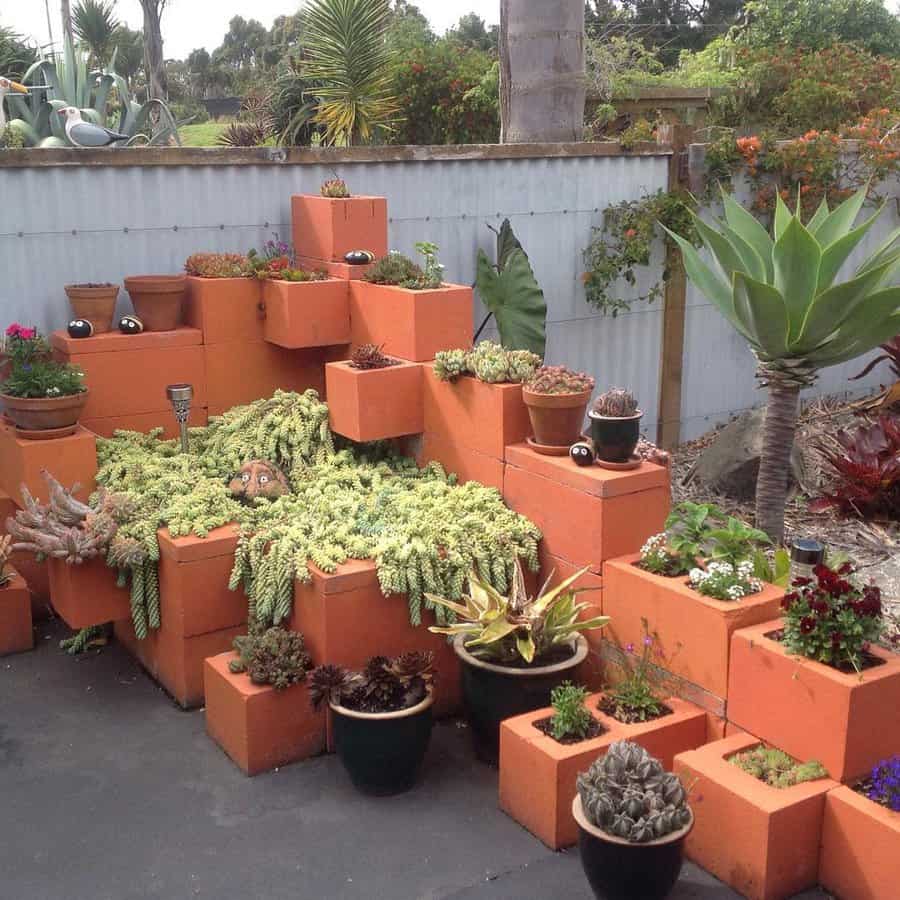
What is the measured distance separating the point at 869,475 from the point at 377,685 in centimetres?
422

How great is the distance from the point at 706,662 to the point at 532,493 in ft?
4.38

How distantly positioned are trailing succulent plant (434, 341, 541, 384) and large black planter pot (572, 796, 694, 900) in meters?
2.50

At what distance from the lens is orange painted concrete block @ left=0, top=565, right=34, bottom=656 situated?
20.5ft

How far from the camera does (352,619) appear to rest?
527 centimetres

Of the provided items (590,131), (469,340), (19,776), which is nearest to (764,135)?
(590,131)

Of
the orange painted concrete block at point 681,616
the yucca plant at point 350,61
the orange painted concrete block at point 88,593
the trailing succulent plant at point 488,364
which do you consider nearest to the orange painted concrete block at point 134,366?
the orange painted concrete block at point 88,593

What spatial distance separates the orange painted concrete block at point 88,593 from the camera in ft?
18.8

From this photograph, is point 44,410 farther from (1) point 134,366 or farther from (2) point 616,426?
(2) point 616,426

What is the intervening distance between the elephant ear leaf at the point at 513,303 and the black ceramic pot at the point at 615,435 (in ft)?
9.70

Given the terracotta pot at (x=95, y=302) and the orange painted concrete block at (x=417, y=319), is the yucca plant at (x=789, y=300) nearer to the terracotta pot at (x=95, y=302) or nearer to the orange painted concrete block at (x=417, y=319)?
the orange painted concrete block at (x=417, y=319)

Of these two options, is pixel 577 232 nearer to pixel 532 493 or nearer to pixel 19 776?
pixel 532 493

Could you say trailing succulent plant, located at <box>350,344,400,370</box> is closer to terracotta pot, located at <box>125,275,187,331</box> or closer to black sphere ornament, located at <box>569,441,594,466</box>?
terracotta pot, located at <box>125,275,187,331</box>

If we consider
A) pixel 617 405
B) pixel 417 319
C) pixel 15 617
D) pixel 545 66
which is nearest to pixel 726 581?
pixel 617 405

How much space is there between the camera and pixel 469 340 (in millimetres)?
6668
